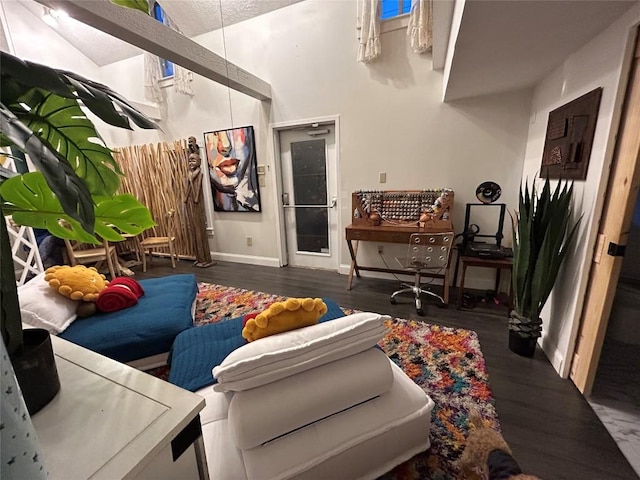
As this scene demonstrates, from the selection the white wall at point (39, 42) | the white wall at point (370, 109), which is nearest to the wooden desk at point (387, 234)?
the white wall at point (370, 109)

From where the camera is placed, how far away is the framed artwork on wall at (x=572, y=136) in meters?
1.59

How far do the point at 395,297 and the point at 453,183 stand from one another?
4.53 feet

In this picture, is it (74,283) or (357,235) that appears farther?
(357,235)

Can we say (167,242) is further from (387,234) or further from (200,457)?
(200,457)

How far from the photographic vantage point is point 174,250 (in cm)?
466

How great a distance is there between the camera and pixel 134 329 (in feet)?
5.85

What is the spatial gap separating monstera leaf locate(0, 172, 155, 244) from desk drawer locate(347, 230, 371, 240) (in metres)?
2.35

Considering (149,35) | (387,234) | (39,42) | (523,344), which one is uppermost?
(39,42)

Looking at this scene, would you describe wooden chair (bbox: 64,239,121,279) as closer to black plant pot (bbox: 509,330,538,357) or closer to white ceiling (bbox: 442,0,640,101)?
white ceiling (bbox: 442,0,640,101)

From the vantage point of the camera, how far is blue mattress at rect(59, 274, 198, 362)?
1693 mm

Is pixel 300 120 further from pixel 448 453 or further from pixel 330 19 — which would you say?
pixel 448 453

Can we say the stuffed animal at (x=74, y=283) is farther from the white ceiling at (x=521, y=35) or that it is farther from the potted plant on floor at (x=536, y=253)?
the potted plant on floor at (x=536, y=253)

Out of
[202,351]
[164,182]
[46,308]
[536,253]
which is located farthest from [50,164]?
[164,182]

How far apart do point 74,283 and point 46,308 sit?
0.21 m
